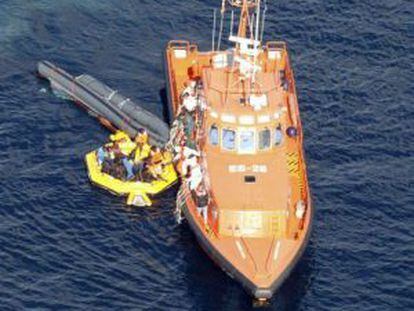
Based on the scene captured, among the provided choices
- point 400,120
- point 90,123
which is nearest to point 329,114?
point 400,120

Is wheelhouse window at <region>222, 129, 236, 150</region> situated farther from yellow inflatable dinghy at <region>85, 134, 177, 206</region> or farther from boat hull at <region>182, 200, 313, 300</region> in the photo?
yellow inflatable dinghy at <region>85, 134, 177, 206</region>

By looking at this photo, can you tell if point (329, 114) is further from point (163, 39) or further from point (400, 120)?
point (163, 39)

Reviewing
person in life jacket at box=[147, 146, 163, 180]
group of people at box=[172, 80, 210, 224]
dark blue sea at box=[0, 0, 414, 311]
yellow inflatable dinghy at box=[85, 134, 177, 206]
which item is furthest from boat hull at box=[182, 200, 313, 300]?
person in life jacket at box=[147, 146, 163, 180]

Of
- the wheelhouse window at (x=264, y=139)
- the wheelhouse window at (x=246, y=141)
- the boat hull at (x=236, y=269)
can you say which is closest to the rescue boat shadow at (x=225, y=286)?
the boat hull at (x=236, y=269)

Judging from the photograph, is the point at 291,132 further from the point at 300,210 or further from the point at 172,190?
the point at 172,190

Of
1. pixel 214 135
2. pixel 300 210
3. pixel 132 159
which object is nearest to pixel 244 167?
pixel 214 135

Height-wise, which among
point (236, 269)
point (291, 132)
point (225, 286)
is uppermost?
point (291, 132)

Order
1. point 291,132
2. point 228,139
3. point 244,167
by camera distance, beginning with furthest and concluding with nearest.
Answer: point 291,132, point 228,139, point 244,167
